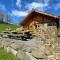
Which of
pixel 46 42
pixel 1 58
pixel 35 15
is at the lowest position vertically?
pixel 1 58

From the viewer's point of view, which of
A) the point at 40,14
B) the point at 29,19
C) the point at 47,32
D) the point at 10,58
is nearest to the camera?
the point at 47,32

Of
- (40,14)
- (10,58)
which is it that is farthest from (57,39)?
(40,14)

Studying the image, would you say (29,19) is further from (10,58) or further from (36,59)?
(36,59)

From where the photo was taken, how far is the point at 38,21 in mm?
40062

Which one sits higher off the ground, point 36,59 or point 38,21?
point 38,21

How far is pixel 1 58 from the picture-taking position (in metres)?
12.3

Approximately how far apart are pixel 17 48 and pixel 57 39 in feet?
19.6

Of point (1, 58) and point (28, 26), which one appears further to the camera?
point (28, 26)

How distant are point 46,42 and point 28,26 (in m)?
36.8

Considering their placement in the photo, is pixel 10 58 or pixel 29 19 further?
pixel 29 19

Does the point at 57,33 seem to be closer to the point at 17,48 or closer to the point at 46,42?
the point at 46,42

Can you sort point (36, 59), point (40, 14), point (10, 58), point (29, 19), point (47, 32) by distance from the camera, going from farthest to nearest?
1. point (29, 19)
2. point (40, 14)
3. point (10, 58)
4. point (36, 59)
5. point (47, 32)

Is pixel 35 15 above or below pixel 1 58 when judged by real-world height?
above

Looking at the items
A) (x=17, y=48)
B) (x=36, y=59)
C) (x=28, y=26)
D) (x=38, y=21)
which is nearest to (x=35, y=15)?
(x=38, y=21)
